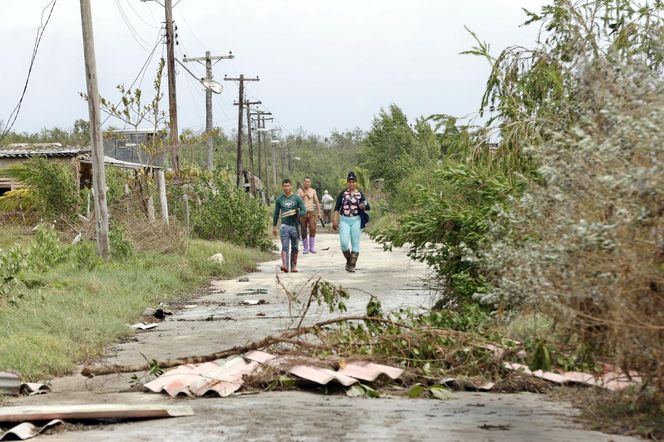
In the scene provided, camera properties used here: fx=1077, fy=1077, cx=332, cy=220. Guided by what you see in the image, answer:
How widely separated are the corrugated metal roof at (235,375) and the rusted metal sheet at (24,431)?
4.27ft

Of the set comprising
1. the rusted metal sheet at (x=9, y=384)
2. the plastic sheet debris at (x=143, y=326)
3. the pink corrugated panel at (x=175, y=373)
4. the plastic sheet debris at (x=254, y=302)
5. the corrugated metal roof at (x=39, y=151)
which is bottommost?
the plastic sheet debris at (x=254, y=302)

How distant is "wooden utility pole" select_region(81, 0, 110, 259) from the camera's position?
19781mm

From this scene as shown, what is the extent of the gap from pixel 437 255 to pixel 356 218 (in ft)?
24.0

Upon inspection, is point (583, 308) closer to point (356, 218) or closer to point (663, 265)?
point (663, 265)

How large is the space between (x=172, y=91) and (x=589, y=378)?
82.0 feet

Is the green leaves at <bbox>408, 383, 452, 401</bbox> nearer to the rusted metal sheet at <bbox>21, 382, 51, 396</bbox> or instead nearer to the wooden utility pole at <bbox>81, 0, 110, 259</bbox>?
the rusted metal sheet at <bbox>21, 382, 51, 396</bbox>

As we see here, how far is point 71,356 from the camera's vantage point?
10719 millimetres

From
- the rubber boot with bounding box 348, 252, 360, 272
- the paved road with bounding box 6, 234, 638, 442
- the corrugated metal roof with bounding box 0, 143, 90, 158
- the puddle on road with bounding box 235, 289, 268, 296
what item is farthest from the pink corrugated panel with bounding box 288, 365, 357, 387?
the corrugated metal roof with bounding box 0, 143, 90, 158

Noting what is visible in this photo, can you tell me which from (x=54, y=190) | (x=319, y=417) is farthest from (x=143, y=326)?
(x=54, y=190)

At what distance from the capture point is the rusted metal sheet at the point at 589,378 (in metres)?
6.78

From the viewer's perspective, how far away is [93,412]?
7.23 metres

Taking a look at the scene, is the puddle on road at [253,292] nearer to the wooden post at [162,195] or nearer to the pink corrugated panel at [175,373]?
the wooden post at [162,195]

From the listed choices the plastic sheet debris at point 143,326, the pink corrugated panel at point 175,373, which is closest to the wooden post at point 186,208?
the plastic sheet debris at point 143,326

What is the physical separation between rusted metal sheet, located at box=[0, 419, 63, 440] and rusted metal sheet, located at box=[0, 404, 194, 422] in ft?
0.35
